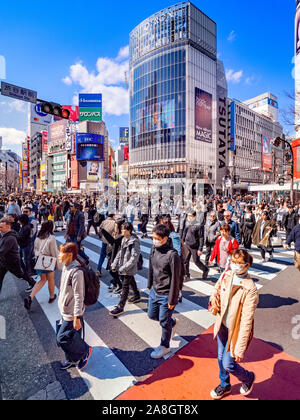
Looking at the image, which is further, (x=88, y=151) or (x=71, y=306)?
(x=88, y=151)

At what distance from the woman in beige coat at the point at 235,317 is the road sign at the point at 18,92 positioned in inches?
316

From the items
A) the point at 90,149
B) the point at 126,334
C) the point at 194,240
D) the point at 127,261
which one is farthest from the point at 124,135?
the point at 126,334

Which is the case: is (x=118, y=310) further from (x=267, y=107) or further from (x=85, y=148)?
(x=267, y=107)

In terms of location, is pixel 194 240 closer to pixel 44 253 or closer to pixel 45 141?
pixel 44 253

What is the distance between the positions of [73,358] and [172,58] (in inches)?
2713

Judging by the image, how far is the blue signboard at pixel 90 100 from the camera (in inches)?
3098

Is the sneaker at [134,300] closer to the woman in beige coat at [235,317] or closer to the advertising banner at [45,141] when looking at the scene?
the woman in beige coat at [235,317]

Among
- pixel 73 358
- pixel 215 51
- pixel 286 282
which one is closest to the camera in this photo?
pixel 73 358

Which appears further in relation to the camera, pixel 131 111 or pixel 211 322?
pixel 131 111

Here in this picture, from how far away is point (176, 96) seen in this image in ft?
193

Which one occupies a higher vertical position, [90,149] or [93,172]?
[90,149]

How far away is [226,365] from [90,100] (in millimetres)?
88862
